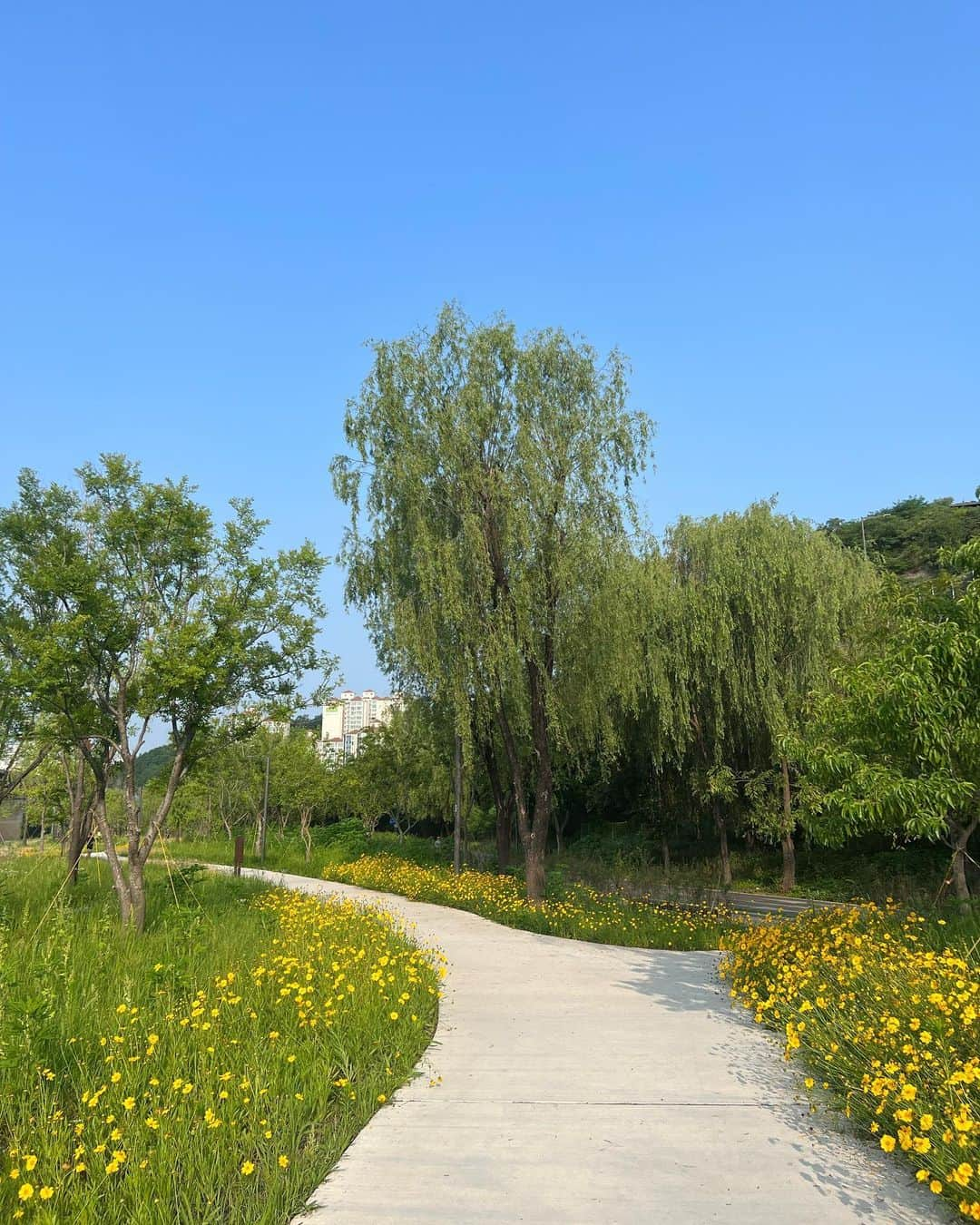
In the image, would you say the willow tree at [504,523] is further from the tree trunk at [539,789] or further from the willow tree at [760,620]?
the willow tree at [760,620]

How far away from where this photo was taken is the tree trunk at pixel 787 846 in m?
18.2

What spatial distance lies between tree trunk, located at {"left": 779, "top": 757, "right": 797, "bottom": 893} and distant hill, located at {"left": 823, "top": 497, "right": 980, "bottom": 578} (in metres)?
21.0

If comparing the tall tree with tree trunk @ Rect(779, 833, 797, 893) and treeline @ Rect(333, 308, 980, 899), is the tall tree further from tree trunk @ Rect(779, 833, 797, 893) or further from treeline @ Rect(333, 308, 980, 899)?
tree trunk @ Rect(779, 833, 797, 893)

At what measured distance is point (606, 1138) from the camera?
4090mm

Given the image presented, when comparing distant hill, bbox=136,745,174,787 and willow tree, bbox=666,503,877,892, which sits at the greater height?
willow tree, bbox=666,503,877,892

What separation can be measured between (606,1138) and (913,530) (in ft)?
159

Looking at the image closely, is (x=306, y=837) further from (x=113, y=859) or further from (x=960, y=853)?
(x=960, y=853)

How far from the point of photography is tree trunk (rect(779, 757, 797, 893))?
1816 cm

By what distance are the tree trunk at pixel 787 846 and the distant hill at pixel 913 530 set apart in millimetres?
20955

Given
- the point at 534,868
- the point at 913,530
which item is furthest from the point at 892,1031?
the point at 913,530

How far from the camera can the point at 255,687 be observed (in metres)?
11.0

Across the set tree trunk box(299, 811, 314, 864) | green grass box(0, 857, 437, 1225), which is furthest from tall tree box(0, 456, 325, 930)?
tree trunk box(299, 811, 314, 864)

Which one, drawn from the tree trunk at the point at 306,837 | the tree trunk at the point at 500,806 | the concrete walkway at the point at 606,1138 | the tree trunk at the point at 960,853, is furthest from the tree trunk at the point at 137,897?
the tree trunk at the point at 306,837

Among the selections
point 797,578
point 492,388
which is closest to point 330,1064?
point 492,388
